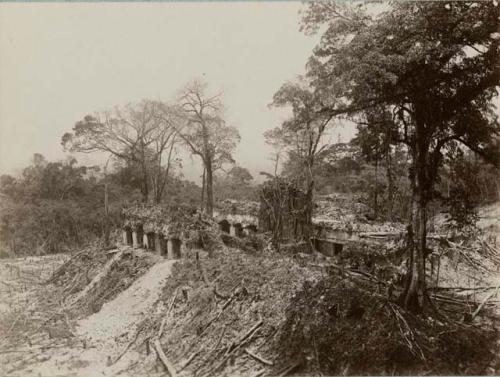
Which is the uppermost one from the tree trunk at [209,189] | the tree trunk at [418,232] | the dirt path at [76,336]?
the tree trunk at [209,189]

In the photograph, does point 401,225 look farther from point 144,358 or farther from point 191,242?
point 144,358

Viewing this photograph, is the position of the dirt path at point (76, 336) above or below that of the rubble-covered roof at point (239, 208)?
below

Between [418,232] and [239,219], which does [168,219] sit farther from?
[418,232]

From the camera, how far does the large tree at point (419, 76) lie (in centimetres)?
812

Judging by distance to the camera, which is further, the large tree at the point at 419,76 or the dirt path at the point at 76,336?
the dirt path at the point at 76,336

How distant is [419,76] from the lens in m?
8.77

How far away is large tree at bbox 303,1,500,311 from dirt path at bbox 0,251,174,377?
7.89m

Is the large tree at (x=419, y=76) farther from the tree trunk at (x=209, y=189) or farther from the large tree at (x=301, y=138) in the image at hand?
the tree trunk at (x=209, y=189)

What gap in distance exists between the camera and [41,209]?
3347 cm

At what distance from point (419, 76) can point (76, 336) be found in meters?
11.8

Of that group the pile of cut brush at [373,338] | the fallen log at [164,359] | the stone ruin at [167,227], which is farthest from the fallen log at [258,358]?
the stone ruin at [167,227]

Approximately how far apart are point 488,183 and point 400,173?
5.48 meters

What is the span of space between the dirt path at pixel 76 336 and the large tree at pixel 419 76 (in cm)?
789

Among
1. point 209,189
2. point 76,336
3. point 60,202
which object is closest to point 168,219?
point 76,336
